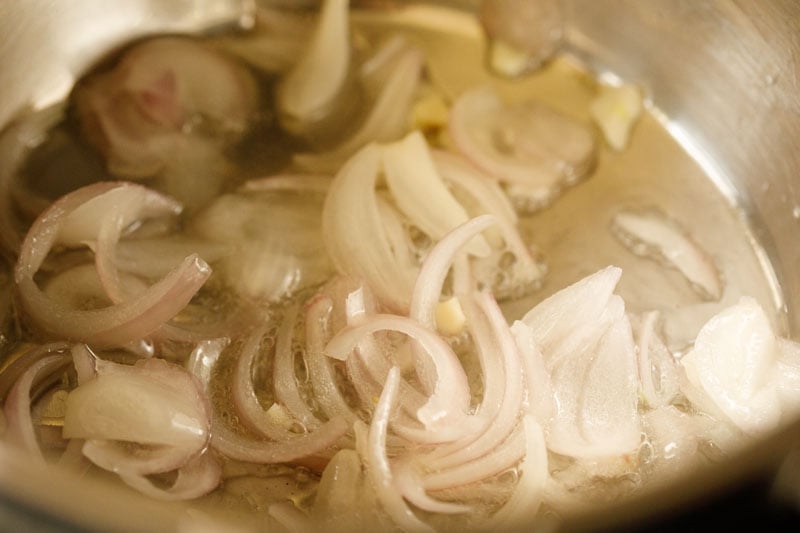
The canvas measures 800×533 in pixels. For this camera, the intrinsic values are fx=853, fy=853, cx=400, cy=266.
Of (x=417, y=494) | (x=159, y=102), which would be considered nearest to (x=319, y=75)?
(x=159, y=102)

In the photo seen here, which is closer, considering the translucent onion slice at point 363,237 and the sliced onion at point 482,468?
the sliced onion at point 482,468

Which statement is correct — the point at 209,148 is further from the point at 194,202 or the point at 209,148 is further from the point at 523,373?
the point at 523,373

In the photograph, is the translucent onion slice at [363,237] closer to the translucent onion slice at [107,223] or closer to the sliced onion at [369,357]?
the sliced onion at [369,357]

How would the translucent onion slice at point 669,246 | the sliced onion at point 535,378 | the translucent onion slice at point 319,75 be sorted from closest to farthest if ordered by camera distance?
the sliced onion at point 535,378, the translucent onion slice at point 669,246, the translucent onion slice at point 319,75

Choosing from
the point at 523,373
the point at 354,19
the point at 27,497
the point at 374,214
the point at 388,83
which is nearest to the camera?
the point at 27,497

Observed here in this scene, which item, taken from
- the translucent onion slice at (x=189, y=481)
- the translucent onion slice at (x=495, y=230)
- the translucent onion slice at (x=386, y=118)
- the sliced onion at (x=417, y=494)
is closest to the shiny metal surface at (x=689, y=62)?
the translucent onion slice at (x=386, y=118)

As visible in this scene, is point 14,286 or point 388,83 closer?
point 14,286

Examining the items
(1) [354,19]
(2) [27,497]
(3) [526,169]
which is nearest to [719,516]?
(2) [27,497]
